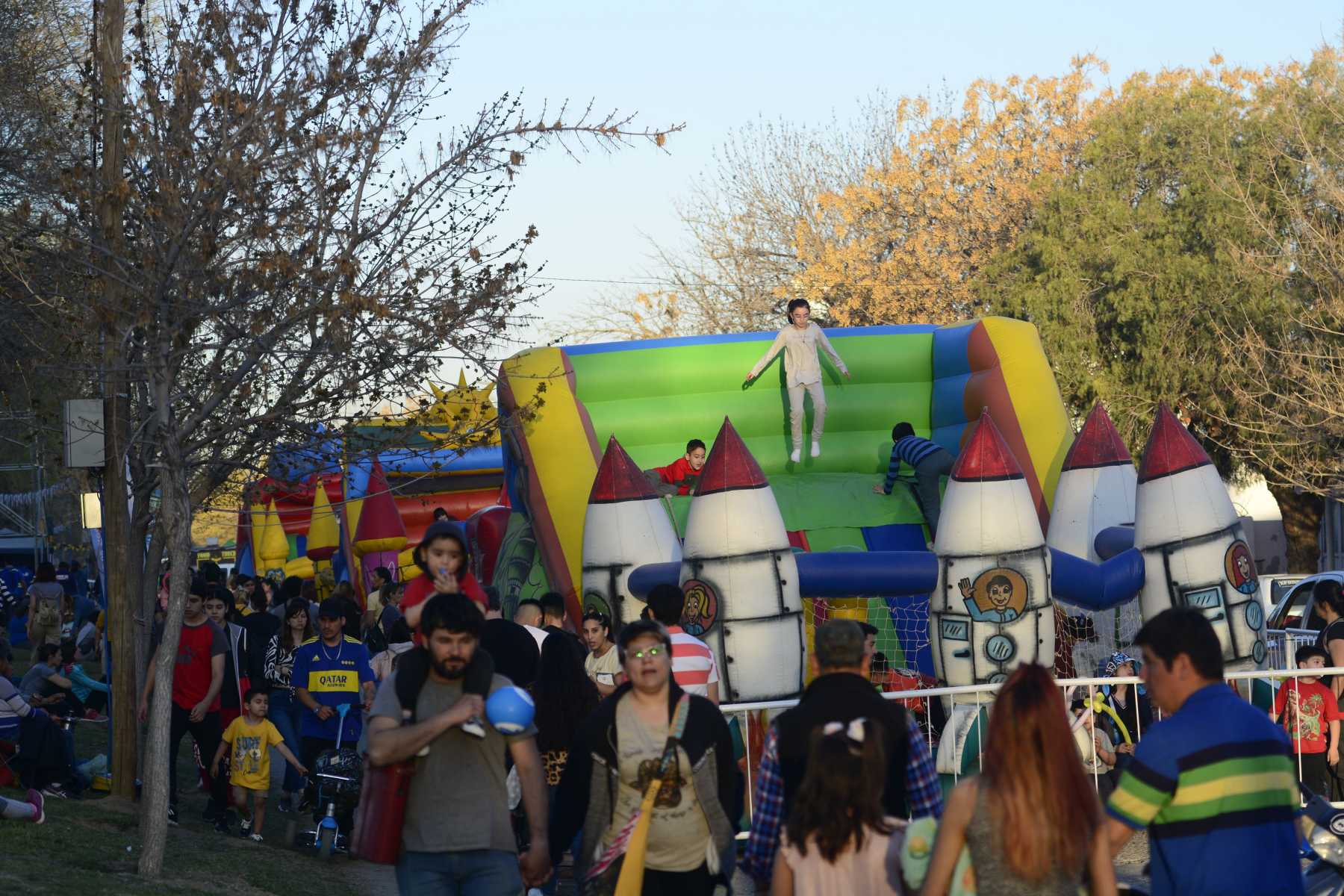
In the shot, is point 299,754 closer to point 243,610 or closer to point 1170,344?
point 243,610

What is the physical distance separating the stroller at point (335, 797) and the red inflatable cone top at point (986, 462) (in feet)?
13.4

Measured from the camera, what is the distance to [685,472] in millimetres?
14156

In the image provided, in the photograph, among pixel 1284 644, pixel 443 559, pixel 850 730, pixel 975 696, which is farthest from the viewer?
pixel 1284 644

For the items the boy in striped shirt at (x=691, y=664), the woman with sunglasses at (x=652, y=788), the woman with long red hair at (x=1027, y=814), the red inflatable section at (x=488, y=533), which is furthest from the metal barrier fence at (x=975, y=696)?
the red inflatable section at (x=488, y=533)

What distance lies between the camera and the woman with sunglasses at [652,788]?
4973 mm

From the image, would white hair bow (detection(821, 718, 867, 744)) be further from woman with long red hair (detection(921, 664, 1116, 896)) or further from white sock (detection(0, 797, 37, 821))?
white sock (detection(0, 797, 37, 821))

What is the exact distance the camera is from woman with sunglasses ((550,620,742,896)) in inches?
196

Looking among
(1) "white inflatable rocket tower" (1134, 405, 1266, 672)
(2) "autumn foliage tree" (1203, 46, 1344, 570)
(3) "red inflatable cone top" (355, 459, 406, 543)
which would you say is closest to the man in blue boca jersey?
(1) "white inflatable rocket tower" (1134, 405, 1266, 672)

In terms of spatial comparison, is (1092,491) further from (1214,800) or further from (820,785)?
(820,785)

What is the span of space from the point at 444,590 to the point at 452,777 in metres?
1.15

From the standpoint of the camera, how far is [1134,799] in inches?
159

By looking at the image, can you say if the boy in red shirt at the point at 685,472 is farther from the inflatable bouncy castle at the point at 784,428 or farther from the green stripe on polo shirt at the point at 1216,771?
the green stripe on polo shirt at the point at 1216,771

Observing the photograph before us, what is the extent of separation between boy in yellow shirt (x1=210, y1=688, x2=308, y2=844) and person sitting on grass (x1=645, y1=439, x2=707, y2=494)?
4.65m

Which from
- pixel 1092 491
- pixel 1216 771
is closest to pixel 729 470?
pixel 1092 491
